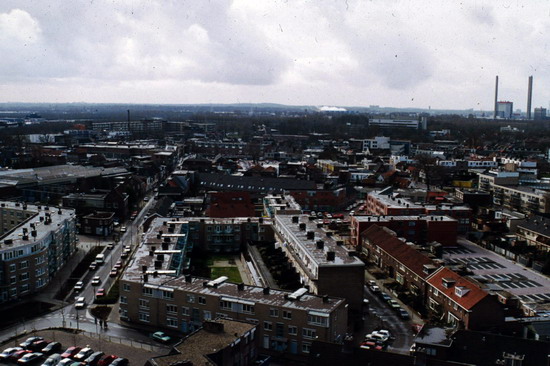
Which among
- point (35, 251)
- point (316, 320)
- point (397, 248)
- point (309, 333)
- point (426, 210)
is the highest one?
point (426, 210)

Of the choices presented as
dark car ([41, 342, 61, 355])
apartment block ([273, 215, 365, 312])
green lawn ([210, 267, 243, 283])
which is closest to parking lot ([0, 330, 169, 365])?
dark car ([41, 342, 61, 355])

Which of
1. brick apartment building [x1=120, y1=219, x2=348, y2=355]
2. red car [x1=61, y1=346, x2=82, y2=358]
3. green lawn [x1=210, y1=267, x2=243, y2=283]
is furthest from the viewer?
green lawn [x1=210, y1=267, x2=243, y2=283]

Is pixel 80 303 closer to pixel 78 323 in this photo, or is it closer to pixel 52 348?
pixel 78 323

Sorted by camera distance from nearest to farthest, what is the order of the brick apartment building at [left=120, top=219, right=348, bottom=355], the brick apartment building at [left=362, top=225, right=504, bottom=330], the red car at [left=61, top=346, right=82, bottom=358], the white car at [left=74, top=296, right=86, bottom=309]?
the red car at [left=61, top=346, right=82, bottom=358] → the brick apartment building at [left=120, top=219, right=348, bottom=355] → the brick apartment building at [left=362, top=225, right=504, bottom=330] → the white car at [left=74, top=296, right=86, bottom=309]

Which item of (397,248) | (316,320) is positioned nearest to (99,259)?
(316,320)

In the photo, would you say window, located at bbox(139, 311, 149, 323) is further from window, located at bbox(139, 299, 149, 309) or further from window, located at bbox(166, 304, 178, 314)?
window, located at bbox(166, 304, 178, 314)

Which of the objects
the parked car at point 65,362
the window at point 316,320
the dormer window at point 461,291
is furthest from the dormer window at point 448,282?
the parked car at point 65,362

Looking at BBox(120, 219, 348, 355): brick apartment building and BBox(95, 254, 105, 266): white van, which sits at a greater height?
BBox(120, 219, 348, 355): brick apartment building
